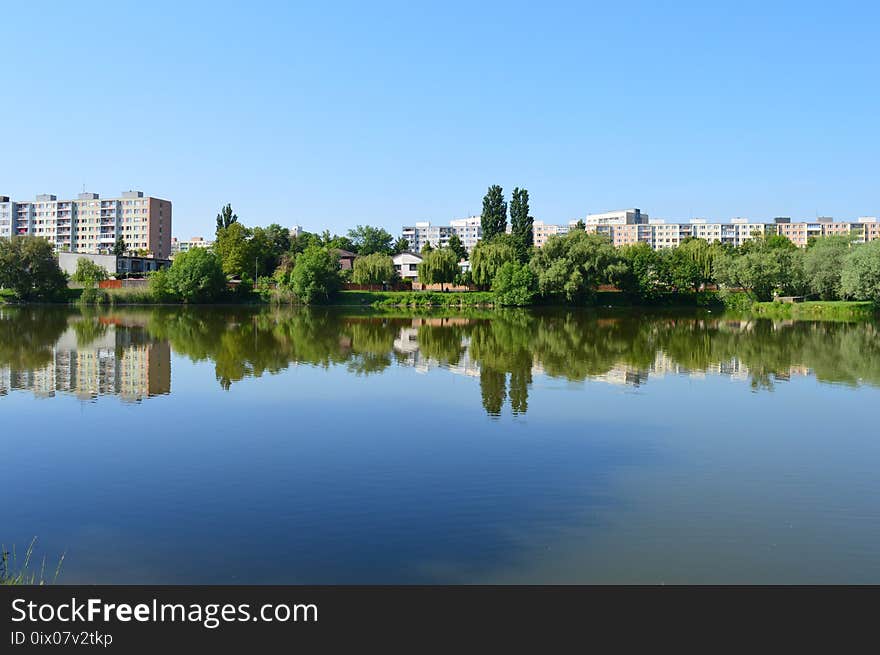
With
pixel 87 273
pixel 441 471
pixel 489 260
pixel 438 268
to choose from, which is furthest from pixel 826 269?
pixel 87 273

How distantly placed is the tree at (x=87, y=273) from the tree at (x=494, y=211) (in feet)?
154

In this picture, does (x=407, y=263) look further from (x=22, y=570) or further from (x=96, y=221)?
(x=22, y=570)

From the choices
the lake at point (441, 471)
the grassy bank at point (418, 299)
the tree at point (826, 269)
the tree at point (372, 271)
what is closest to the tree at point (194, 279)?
the grassy bank at point (418, 299)

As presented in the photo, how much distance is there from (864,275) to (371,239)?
90.1 meters

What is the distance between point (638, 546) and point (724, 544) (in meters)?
1.06

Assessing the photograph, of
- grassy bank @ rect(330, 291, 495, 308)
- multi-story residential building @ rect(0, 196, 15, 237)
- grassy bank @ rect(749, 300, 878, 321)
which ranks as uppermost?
multi-story residential building @ rect(0, 196, 15, 237)

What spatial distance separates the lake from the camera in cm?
834

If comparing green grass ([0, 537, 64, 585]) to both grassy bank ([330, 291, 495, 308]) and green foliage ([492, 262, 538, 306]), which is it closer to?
green foliage ([492, 262, 538, 306])

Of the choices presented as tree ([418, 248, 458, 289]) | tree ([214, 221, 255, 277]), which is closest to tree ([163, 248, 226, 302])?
tree ([214, 221, 255, 277])

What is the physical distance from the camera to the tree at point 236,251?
3804 inches

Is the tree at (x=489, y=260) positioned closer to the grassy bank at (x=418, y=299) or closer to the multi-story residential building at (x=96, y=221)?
the grassy bank at (x=418, y=299)

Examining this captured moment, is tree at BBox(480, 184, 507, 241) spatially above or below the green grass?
above

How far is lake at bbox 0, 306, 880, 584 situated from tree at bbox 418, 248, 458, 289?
59433 millimetres
